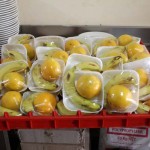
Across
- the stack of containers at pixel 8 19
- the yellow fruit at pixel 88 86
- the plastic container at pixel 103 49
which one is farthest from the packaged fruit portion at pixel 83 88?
the stack of containers at pixel 8 19

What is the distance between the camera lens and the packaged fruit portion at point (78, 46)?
2.53ft

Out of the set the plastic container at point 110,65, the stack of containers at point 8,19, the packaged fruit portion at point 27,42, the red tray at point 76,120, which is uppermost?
the stack of containers at point 8,19

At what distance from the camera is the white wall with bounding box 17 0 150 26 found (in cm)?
105

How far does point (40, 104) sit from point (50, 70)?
0.10 metres

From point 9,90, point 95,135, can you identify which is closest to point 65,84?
point 9,90

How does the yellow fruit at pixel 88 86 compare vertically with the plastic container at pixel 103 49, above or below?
below

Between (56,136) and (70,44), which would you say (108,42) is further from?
(56,136)

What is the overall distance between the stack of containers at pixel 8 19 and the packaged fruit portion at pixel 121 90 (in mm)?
493

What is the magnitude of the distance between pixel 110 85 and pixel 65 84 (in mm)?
118

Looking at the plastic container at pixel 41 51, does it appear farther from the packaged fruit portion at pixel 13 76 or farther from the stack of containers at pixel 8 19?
the stack of containers at pixel 8 19

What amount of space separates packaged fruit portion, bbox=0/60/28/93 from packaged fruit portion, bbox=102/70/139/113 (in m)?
0.23

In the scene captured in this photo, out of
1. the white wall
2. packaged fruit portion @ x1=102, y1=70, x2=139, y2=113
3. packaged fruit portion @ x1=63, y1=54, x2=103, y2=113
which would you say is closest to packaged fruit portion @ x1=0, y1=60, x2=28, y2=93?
packaged fruit portion @ x1=63, y1=54, x2=103, y2=113

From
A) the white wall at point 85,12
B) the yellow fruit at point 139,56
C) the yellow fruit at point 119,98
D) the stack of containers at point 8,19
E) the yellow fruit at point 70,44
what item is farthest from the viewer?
the white wall at point 85,12

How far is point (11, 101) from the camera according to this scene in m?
0.64
